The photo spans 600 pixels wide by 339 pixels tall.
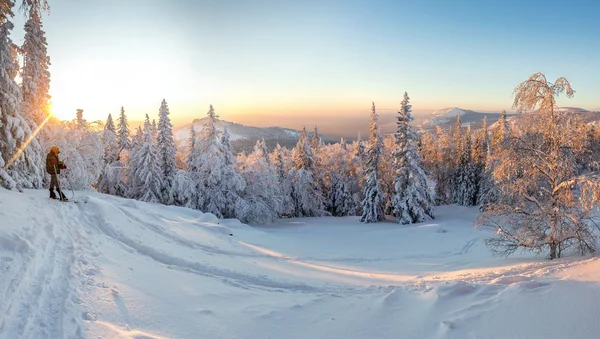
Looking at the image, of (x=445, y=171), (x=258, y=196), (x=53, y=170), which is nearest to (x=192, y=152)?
(x=258, y=196)

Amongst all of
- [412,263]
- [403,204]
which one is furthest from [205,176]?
[412,263]

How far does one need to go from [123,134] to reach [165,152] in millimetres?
9473

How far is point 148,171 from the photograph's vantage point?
1110 inches

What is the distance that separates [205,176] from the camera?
28.3 m

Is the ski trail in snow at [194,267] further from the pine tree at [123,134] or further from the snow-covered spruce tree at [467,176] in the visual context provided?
the snow-covered spruce tree at [467,176]

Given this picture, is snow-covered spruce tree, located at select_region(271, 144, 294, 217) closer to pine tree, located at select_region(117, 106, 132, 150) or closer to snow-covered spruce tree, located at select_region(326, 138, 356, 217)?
snow-covered spruce tree, located at select_region(326, 138, 356, 217)

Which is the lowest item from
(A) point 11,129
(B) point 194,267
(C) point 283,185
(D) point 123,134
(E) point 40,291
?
(B) point 194,267

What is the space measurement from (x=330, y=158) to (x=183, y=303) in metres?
33.2

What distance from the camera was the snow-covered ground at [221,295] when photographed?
4891mm

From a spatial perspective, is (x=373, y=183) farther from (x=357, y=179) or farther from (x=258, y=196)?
(x=258, y=196)

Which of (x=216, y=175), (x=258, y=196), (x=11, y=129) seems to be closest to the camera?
(x=11, y=129)

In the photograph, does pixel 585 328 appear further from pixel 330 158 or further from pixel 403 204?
pixel 330 158

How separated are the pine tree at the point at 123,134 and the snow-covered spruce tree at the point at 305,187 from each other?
18.9 meters

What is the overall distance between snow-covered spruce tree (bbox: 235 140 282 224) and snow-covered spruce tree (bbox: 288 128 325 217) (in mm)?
4725
